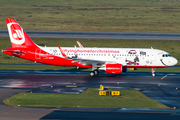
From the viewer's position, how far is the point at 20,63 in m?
58.5

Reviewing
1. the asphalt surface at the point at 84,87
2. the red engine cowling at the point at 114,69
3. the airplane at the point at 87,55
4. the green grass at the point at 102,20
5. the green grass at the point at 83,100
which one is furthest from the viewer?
the green grass at the point at 102,20

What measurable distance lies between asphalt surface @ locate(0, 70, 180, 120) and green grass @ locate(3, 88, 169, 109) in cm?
127

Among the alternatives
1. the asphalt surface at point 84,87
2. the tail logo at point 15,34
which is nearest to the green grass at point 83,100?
the asphalt surface at point 84,87

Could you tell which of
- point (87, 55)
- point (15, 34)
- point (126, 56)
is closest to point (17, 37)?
point (15, 34)

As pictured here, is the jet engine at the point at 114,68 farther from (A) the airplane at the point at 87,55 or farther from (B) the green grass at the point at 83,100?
(B) the green grass at the point at 83,100

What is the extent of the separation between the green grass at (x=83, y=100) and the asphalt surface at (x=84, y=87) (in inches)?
50.2

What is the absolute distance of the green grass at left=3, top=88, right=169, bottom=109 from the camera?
26984 millimetres

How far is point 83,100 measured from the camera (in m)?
28.7

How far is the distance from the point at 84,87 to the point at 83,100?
735 centimetres

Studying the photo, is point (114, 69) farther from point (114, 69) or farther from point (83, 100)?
point (83, 100)

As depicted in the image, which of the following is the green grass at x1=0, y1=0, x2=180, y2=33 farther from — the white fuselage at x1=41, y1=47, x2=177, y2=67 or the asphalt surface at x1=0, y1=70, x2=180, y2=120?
the asphalt surface at x1=0, y1=70, x2=180, y2=120

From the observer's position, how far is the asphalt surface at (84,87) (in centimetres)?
2358

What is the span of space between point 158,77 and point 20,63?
94.3 ft

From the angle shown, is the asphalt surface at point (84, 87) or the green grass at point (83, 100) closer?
the asphalt surface at point (84, 87)
